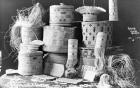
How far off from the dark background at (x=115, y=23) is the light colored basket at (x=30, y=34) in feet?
0.60

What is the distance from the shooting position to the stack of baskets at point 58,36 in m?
2.31

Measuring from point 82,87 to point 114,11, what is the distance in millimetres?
668

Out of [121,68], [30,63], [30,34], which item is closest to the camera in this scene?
[121,68]

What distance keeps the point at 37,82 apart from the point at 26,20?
0.64m

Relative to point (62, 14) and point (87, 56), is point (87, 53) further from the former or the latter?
point (62, 14)

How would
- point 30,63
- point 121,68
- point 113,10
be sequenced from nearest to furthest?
point 121,68, point 113,10, point 30,63

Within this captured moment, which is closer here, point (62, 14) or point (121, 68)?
point (121, 68)

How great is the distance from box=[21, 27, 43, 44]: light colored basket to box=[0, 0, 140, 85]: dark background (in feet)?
0.60

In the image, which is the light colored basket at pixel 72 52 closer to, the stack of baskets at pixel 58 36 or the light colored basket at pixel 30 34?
the stack of baskets at pixel 58 36

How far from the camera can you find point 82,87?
1979 mm

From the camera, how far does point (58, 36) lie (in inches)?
90.9

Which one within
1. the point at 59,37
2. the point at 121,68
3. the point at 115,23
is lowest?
the point at 121,68

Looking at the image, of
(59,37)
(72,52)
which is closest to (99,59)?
(72,52)

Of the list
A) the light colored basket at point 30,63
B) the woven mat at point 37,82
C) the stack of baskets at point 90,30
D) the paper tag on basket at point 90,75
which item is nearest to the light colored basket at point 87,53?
the stack of baskets at point 90,30
